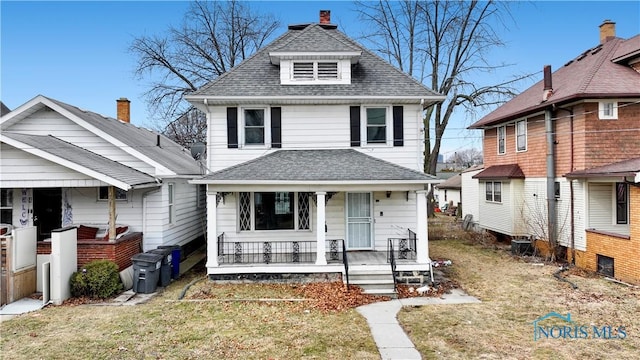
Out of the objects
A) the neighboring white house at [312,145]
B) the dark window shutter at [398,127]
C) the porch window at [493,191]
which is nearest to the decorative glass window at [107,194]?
the neighboring white house at [312,145]

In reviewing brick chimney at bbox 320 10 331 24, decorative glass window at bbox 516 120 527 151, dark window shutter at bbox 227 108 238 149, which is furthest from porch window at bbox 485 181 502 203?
dark window shutter at bbox 227 108 238 149

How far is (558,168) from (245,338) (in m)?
13.0

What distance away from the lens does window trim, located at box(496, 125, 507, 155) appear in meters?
16.9

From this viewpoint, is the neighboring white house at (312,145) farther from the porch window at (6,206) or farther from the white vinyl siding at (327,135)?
the porch window at (6,206)

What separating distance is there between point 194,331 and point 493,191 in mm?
15106

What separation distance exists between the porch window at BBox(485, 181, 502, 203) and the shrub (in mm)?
15959

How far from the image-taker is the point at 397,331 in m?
6.93

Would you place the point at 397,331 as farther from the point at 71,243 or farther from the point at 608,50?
the point at 608,50

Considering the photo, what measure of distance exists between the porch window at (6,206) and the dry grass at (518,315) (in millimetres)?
12551

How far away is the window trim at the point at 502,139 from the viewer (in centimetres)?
1692

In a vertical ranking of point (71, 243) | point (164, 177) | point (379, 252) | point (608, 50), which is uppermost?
point (608, 50)

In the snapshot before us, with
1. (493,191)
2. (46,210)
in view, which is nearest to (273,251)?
(46,210)

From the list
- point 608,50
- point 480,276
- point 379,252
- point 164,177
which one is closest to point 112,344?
point 164,177

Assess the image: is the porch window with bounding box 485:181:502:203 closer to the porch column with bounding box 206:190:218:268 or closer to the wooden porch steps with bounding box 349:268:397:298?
the wooden porch steps with bounding box 349:268:397:298
